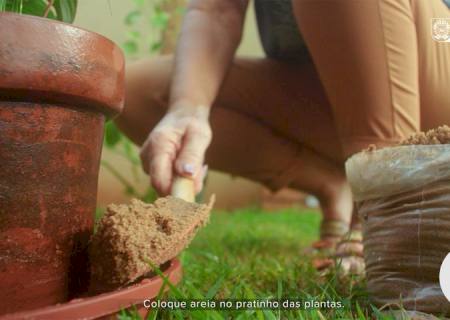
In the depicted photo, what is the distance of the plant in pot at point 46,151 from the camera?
46 centimetres

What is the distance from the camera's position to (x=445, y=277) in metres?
0.55

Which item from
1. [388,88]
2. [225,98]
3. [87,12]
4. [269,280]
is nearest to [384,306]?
[269,280]

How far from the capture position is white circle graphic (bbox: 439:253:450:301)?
1.80 feet

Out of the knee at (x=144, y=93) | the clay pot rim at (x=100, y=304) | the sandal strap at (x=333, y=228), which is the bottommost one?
the sandal strap at (x=333, y=228)

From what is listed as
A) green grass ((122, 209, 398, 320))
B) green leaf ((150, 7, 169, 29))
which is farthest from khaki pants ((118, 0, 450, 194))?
green grass ((122, 209, 398, 320))

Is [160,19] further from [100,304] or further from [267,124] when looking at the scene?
[100,304]

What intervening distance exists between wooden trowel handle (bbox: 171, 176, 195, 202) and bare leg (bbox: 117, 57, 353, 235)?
448mm

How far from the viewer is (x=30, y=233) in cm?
48

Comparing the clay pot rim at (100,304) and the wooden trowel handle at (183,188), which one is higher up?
the clay pot rim at (100,304)

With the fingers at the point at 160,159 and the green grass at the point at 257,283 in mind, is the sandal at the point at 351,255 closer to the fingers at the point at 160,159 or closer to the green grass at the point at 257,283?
the green grass at the point at 257,283

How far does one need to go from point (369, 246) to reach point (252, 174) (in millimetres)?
766

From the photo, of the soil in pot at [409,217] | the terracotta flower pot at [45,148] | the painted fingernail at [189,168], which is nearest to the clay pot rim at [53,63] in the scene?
the terracotta flower pot at [45,148]

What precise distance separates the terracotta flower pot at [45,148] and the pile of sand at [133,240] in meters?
0.03

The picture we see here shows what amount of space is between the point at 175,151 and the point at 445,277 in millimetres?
421
